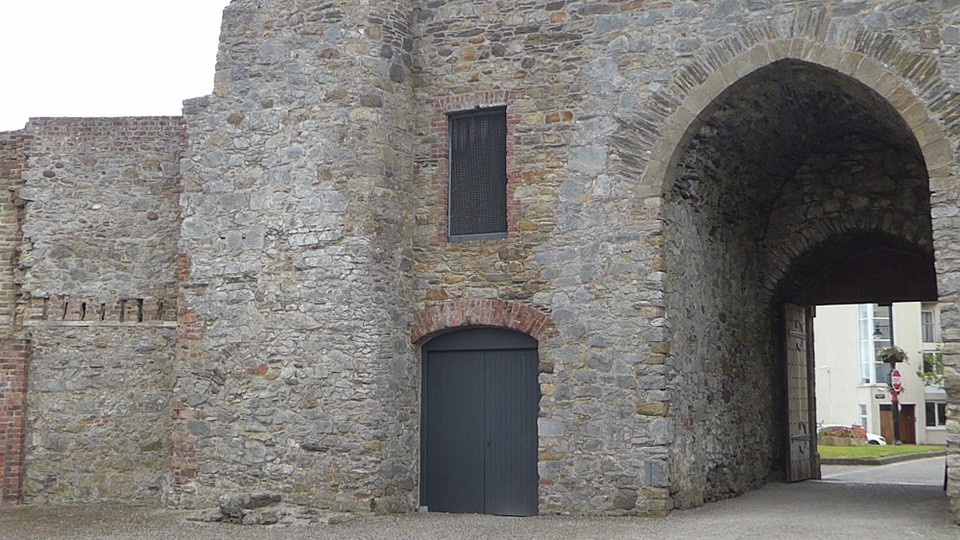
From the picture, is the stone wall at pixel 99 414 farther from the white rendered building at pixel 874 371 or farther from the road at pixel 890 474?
the white rendered building at pixel 874 371

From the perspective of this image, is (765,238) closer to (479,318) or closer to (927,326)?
(479,318)

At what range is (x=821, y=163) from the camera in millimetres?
13109

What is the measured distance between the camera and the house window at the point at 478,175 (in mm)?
11461

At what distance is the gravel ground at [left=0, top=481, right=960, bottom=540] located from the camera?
30.2ft

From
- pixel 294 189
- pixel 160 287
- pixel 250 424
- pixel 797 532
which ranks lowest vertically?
pixel 797 532

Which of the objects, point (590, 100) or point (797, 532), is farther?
point (590, 100)

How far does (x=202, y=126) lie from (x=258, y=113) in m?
0.74

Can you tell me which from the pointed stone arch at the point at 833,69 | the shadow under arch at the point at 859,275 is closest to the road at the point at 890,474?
the shadow under arch at the point at 859,275

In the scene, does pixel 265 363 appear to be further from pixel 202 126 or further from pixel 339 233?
pixel 202 126

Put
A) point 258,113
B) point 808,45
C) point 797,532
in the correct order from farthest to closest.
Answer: point 258,113 < point 808,45 < point 797,532

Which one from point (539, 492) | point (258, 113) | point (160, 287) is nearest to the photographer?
point (539, 492)

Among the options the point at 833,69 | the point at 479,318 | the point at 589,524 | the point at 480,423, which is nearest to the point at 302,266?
the point at 479,318

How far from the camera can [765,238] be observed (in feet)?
43.8

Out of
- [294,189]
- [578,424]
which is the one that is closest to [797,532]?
[578,424]
